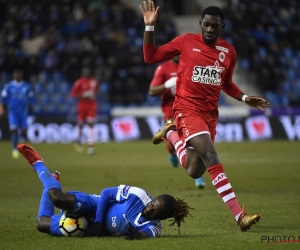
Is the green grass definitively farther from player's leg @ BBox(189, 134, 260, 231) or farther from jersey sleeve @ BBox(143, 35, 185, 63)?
jersey sleeve @ BBox(143, 35, 185, 63)

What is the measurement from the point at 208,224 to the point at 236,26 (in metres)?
22.6

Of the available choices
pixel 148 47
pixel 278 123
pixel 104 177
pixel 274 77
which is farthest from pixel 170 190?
pixel 274 77

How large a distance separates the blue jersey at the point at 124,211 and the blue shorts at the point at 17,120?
1472 cm

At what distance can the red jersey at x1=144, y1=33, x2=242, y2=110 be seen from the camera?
954cm

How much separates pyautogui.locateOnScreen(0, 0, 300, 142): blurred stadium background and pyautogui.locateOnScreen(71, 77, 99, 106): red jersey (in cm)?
251

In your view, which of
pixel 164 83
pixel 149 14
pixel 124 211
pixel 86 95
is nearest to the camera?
pixel 124 211

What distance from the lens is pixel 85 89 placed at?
25.8m

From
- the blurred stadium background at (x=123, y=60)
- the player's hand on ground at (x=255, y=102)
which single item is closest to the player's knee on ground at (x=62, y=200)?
the player's hand on ground at (x=255, y=102)

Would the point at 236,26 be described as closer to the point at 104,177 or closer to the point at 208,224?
the point at 104,177

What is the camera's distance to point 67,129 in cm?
2889

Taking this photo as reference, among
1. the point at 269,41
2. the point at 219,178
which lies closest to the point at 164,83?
the point at 219,178

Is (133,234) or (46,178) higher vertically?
(46,178)

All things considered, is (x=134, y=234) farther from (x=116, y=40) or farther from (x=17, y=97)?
(x=116, y=40)

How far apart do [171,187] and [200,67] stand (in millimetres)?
5290
